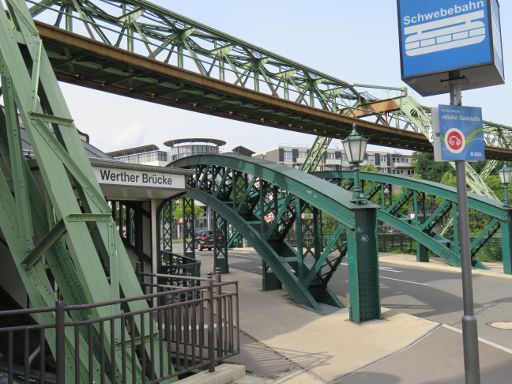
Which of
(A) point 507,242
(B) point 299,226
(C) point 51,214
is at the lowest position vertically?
(A) point 507,242

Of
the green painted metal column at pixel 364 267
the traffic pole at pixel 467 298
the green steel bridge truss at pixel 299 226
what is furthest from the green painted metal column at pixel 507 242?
the traffic pole at pixel 467 298

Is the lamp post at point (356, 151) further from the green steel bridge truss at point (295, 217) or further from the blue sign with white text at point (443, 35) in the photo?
the blue sign with white text at point (443, 35)

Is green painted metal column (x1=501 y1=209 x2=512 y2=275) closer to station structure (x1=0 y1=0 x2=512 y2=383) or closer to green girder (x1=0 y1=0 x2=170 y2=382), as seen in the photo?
station structure (x1=0 y1=0 x2=512 y2=383)

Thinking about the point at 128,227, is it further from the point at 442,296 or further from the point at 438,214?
the point at 438,214

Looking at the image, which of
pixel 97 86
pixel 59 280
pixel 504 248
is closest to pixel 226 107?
pixel 97 86

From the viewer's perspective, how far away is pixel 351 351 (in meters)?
7.75

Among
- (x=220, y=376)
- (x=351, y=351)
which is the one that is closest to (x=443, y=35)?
(x=220, y=376)

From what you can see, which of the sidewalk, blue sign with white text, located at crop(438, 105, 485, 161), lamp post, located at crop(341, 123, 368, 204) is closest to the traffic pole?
blue sign with white text, located at crop(438, 105, 485, 161)

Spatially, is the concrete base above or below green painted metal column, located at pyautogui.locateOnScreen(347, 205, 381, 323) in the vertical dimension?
below

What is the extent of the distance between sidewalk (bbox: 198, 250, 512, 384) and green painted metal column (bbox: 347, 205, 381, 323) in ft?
1.06

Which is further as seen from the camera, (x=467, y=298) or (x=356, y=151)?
(x=356, y=151)

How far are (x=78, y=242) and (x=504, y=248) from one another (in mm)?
17372

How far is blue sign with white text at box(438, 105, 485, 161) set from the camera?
15.4ft

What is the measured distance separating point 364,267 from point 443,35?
6168 millimetres
